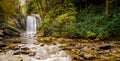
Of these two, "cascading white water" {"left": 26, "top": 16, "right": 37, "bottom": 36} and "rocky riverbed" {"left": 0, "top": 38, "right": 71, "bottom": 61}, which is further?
"cascading white water" {"left": 26, "top": 16, "right": 37, "bottom": 36}

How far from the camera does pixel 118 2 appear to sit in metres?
16.0

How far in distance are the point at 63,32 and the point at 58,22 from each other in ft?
4.92

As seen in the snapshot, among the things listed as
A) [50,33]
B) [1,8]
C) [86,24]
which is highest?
[1,8]

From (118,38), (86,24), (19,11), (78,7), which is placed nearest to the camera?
(118,38)

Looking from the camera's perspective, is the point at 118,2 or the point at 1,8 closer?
the point at 118,2

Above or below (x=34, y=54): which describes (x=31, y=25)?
below

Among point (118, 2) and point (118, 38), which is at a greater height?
point (118, 2)

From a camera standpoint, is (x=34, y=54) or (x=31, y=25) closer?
(x=34, y=54)

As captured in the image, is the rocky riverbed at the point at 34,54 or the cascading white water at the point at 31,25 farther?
the cascading white water at the point at 31,25

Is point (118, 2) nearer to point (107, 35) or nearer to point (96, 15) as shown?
point (96, 15)

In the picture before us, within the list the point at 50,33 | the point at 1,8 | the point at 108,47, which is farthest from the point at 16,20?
the point at 108,47

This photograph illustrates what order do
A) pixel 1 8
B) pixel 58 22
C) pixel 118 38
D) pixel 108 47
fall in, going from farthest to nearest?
pixel 1 8, pixel 58 22, pixel 118 38, pixel 108 47

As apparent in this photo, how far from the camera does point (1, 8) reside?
862 inches

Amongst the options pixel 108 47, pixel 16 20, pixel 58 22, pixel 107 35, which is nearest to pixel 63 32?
pixel 58 22
